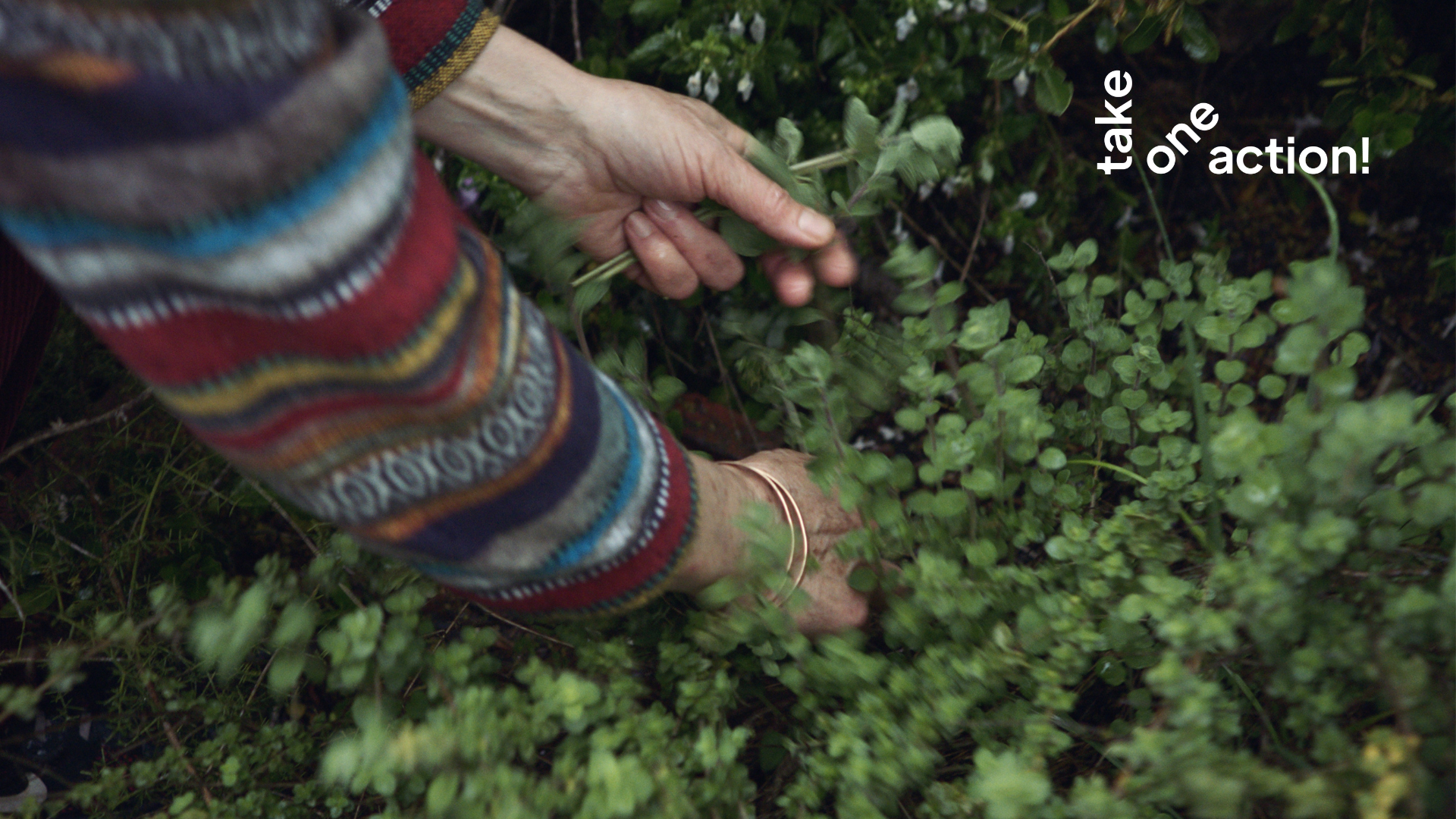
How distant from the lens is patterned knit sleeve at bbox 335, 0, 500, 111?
4.59 feet

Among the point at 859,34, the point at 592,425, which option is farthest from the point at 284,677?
the point at 859,34

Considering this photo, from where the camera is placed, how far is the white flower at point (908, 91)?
1833mm

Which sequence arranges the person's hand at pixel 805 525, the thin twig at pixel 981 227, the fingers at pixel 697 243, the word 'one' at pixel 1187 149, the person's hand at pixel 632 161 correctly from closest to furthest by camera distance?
1. the person's hand at pixel 805 525
2. the person's hand at pixel 632 161
3. the fingers at pixel 697 243
4. the thin twig at pixel 981 227
5. the word 'one' at pixel 1187 149

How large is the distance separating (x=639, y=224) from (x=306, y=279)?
3.41 feet

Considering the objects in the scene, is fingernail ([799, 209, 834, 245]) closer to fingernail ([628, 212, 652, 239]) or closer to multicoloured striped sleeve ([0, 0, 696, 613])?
fingernail ([628, 212, 652, 239])

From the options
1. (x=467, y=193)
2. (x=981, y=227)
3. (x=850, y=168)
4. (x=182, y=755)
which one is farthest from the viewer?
(x=981, y=227)

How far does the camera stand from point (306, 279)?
720 mm

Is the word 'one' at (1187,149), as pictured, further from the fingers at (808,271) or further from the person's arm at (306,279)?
the person's arm at (306,279)

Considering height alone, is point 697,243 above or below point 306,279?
below

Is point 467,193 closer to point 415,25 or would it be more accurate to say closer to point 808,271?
point 415,25

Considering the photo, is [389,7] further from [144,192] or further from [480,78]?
[144,192]

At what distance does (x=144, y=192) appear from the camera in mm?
666

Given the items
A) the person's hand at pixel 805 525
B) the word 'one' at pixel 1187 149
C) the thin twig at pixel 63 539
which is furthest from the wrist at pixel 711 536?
the word 'one' at pixel 1187 149

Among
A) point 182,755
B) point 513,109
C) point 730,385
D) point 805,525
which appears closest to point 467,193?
point 513,109
